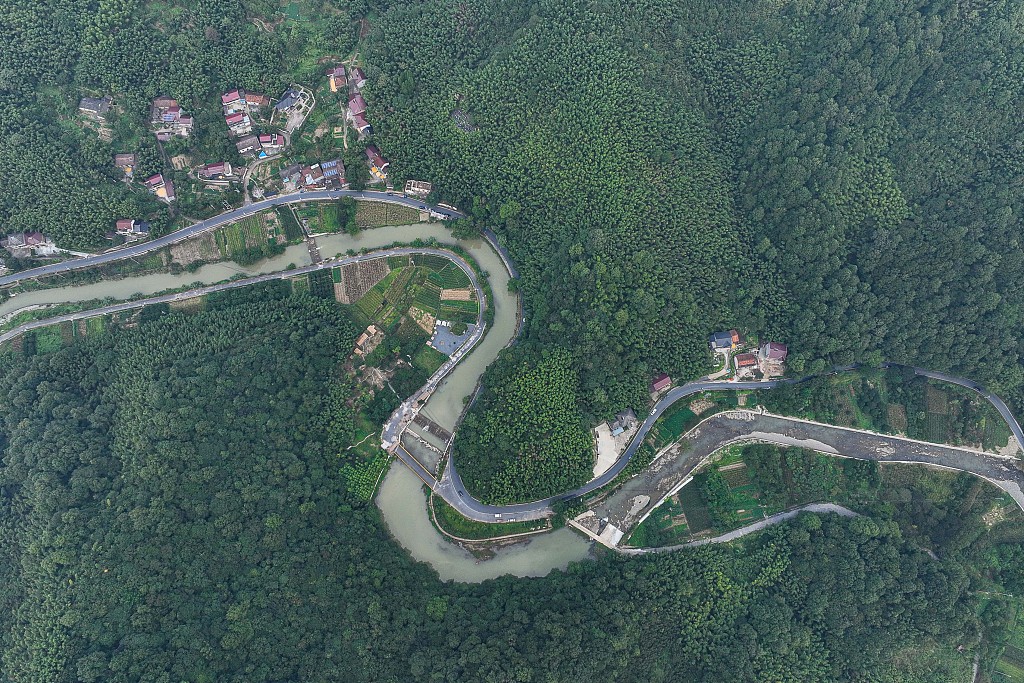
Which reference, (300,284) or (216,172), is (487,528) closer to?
(300,284)

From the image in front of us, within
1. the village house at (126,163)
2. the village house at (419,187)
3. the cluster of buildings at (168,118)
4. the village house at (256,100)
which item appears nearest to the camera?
the village house at (126,163)

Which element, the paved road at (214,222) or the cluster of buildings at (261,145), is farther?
the cluster of buildings at (261,145)

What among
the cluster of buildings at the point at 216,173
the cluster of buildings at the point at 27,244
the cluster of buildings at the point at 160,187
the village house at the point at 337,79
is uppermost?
the village house at the point at 337,79

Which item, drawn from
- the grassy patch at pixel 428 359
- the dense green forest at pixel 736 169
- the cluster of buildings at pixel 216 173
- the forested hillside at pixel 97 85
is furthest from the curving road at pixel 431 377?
the forested hillside at pixel 97 85

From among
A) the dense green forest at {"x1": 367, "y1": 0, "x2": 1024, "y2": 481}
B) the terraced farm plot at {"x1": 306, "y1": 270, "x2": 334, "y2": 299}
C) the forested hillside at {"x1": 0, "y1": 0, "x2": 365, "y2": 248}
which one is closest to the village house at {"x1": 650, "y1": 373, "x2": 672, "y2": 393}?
the dense green forest at {"x1": 367, "y1": 0, "x2": 1024, "y2": 481}

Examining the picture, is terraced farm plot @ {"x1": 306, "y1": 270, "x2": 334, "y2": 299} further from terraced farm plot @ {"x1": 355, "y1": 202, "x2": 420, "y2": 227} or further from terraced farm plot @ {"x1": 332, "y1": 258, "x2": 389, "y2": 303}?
terraced farm plot @ {"x1": 355, "y1": 202, "x2": 420, "y2": 227}

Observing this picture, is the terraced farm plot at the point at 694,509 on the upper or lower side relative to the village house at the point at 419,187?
lower

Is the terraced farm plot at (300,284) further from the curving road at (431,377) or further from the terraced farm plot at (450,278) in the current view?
the terraced farm plot at (450,278)
